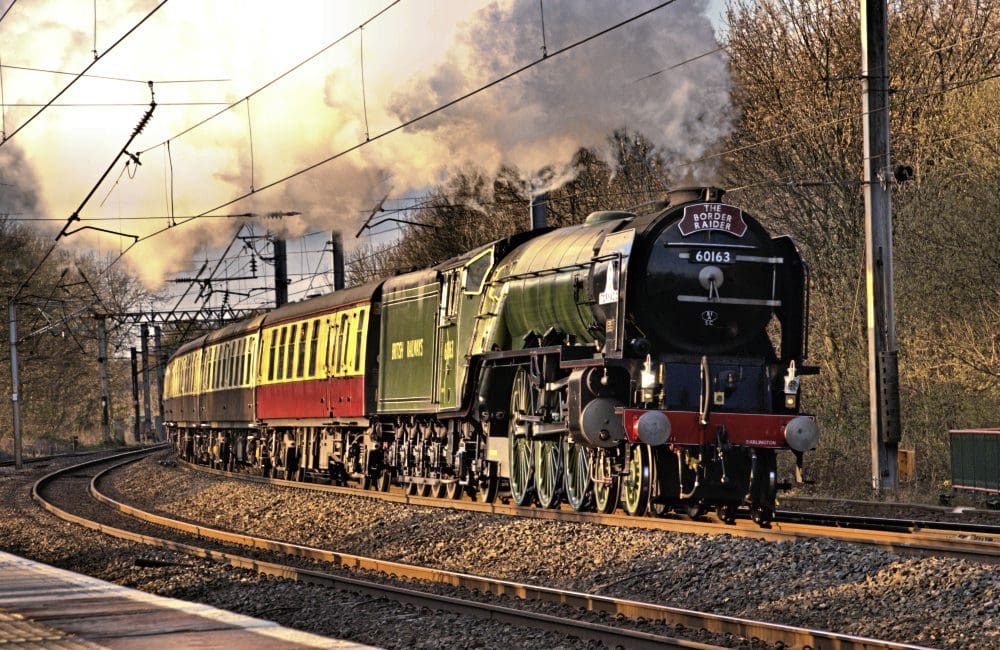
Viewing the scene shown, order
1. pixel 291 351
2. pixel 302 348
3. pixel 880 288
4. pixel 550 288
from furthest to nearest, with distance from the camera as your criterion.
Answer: pixel 291 351 → pixel 302 348 → pixel 880 288 → pixel 550 288

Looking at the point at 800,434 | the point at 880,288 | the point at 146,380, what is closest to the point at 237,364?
the point at 880,288

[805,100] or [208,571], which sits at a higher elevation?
[805,100]

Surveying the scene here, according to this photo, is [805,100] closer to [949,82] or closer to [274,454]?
[949,82]

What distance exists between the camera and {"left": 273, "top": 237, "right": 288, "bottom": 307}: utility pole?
46375 mm

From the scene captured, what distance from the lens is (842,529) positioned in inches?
527

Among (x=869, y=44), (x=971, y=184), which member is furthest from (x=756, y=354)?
(x=971, y=184)

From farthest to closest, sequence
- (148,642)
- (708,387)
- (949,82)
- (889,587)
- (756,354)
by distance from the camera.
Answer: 1. (949,82)
2. (756,354)
3. (708,387)
4. (889,587)
5. (148,642)

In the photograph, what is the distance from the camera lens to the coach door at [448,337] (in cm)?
1842

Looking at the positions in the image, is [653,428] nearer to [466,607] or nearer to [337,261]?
[466,607]

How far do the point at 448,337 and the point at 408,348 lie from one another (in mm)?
1952

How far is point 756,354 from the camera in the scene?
15.2 metres

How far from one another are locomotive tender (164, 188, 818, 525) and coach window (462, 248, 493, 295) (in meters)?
0.02

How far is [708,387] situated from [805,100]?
13.0 metres

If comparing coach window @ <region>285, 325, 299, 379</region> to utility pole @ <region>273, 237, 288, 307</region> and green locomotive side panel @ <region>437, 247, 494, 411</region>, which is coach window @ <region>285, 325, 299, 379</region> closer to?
green locomotive side panel @ <region>437, 247, 494, 411</region>
